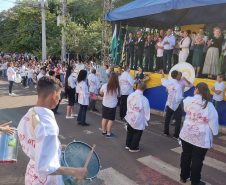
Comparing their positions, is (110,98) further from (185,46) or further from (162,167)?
(185,46)

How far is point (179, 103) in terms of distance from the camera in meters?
6.11

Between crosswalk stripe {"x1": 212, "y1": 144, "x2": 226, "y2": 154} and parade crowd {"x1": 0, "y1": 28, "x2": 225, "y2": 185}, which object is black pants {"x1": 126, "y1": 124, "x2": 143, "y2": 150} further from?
crosswalk stripe {"x1": 212, "y1": 144, "x2": 226, "y2": 154}

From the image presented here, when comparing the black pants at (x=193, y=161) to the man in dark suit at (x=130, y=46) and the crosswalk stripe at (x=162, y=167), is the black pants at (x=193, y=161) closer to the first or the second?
the crosswalk stripe at (x=162, y=167)

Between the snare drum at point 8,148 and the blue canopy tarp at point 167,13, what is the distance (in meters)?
6.86

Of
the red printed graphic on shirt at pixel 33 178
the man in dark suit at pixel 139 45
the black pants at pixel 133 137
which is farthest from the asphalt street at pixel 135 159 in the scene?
the man in dark suit at pixel 139 45

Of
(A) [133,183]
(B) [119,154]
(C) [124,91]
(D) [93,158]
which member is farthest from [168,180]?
(C) [124,91]

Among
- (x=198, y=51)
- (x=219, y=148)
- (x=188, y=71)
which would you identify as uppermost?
(x=198, y=51)

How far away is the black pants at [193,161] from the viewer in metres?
3.49

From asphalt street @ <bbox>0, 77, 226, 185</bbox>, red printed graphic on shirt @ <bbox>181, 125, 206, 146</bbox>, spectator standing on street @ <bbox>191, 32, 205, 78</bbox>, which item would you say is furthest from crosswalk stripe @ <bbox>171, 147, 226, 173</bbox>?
spectator standing on street @ <bbox>191, 32, 205, 78</bbox>

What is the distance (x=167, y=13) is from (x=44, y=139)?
12.1 meters

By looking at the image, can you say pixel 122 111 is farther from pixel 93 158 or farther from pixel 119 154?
pixel 93 158

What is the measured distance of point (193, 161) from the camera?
355 centimetres

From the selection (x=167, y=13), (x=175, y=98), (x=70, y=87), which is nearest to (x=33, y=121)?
(x=175, y=98)

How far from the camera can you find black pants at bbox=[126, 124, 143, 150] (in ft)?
16.5
